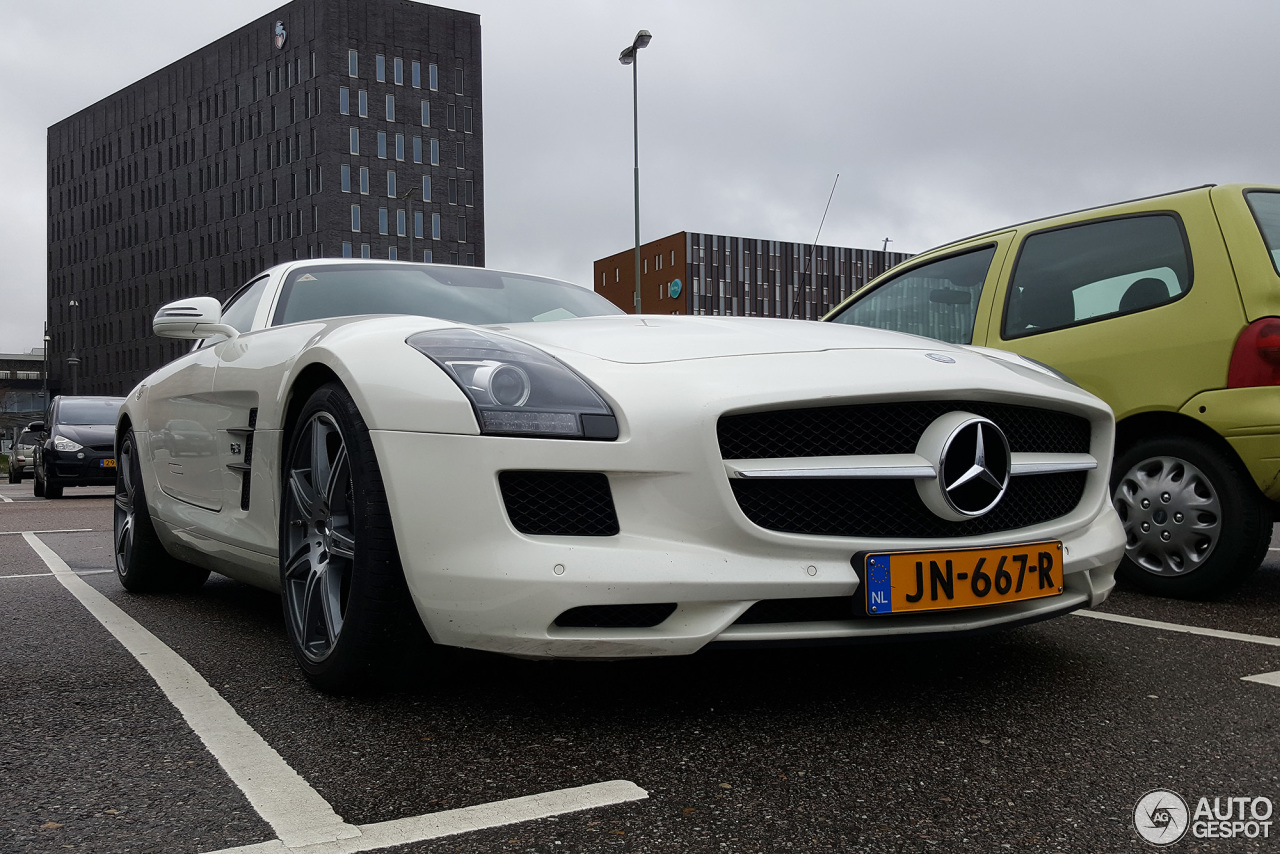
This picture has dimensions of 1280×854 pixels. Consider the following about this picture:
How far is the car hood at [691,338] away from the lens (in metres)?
2.67

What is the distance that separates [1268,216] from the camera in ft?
13.9

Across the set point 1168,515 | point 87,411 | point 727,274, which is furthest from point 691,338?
point 727,274

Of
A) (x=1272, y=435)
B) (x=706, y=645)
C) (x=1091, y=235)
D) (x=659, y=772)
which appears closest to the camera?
(x=659, y=772)

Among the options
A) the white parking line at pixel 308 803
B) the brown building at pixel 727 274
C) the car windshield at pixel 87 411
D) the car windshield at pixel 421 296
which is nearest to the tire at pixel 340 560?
the white parking line at pixel 308 803

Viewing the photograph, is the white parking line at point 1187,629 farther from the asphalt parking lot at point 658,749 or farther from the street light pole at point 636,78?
the street light pole at point 636,78

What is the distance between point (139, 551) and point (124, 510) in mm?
380

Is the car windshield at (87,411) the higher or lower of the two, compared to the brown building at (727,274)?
lower

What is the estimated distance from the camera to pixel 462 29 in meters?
76.4

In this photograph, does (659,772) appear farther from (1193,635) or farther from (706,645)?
(1193,635)

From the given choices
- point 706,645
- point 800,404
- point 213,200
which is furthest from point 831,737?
point 213,200

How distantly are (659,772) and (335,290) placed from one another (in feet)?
7.70

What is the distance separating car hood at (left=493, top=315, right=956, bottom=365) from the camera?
8.77 ft

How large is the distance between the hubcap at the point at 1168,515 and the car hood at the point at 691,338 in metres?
1.57

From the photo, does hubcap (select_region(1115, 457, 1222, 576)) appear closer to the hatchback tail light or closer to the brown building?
the hatchback tail light
